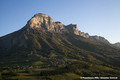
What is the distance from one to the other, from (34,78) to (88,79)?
143 feet

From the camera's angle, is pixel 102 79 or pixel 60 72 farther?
pixel 60 72

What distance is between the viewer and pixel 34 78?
301 ft

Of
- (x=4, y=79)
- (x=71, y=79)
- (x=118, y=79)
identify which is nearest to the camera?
(x=4, y=79)

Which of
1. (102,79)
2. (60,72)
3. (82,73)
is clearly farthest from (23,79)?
(102,79)

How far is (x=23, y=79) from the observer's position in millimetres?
88625

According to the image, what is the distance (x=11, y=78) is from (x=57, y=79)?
35226 millimetres

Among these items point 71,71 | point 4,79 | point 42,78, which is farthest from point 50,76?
point 4,79

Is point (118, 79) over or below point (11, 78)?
below

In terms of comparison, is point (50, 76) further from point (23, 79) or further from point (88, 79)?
point (88, 79)

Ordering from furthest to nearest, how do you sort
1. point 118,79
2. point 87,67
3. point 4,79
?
point 87,67 → point 118,79 → point 4,79

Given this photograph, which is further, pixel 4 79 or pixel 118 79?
pixel 118 79

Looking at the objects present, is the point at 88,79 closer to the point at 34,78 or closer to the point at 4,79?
the point at 34,78

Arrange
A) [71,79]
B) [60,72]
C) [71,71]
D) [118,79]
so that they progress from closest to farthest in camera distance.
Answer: [71,79] → [118,79] → [60,72] → [71,71]

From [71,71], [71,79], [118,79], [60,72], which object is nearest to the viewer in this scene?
[71,79]
